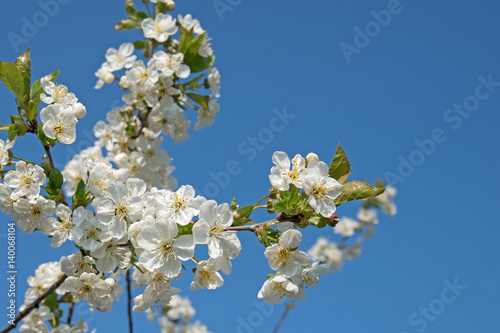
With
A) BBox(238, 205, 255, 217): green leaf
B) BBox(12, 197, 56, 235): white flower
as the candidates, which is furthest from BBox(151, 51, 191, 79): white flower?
BBox(238, 205, 255, 217): green leaf

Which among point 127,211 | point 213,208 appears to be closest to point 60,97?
point 127,211

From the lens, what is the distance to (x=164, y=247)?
1.80 meters

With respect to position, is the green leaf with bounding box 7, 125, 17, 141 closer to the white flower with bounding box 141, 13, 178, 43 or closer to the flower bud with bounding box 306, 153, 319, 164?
the flower bud with bounding box 306, 153, 319, 164

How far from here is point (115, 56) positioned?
3658 millimetres

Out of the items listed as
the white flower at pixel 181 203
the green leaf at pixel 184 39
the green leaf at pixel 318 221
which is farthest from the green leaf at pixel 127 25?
the green leaf at pixel 318 221

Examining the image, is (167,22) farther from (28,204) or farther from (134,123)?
(28,204)

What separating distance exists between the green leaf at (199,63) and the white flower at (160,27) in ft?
0.96

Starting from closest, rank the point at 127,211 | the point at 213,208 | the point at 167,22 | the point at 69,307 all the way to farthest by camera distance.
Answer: the point at 213,208, the point at 127,211, the point at 69,307, the point at 167,22

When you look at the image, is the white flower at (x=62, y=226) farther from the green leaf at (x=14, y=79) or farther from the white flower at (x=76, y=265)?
the green leaf at (x=14, y=79)

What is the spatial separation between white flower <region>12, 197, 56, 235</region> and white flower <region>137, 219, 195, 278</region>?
57cm

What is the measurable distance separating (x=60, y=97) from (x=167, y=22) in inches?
62.3

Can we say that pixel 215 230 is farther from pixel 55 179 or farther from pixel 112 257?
pixel 55 179

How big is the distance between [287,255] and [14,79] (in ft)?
5.16

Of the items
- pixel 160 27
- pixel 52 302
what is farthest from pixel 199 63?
pixel 52 302
